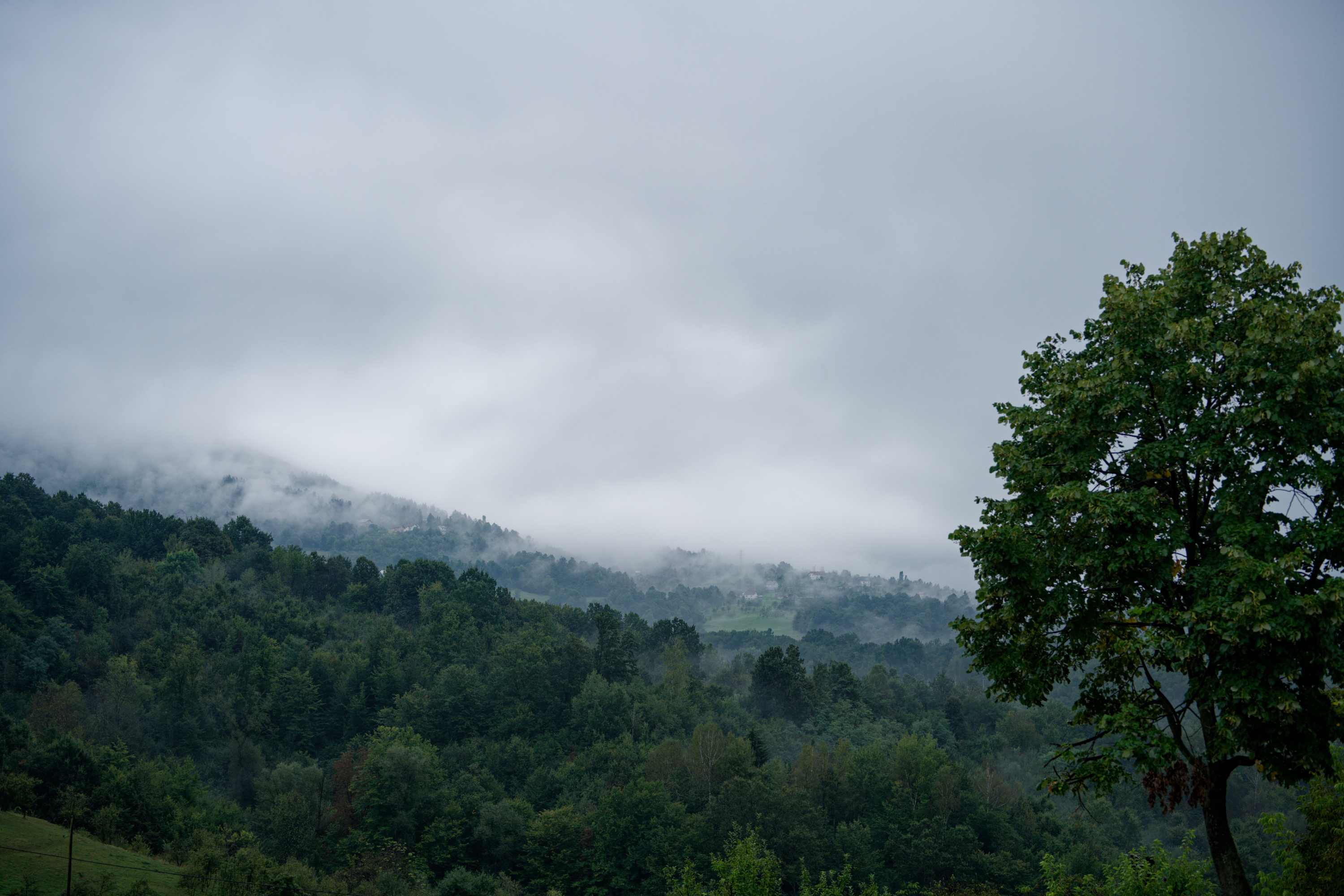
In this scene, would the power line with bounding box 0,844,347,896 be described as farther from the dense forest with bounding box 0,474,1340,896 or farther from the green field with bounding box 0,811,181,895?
the dense forest with bounding box 0,474,1340,896

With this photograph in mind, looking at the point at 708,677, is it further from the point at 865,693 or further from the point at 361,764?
the point at 361,764

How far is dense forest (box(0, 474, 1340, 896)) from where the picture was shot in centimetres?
5784

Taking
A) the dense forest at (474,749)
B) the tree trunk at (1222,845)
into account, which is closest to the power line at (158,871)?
the dense forest at (474,749)

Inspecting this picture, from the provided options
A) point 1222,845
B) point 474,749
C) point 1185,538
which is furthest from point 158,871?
point 1185,538

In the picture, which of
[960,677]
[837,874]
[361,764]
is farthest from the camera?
[960,677]

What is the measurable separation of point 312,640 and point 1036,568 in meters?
118

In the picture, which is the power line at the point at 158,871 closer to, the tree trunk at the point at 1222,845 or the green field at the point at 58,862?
the green field at the point at 58,862

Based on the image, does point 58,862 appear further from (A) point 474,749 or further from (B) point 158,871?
(A) point 474,749

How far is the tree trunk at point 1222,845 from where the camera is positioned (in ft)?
43.9

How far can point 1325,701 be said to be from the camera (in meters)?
12.2

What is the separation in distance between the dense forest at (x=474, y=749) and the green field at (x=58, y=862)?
9.52 feet

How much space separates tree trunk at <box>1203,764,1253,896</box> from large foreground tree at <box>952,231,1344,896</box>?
38 millimetres

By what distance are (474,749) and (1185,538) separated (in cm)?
8784

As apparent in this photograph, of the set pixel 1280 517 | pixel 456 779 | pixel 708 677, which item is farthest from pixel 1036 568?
pixel 708 677
